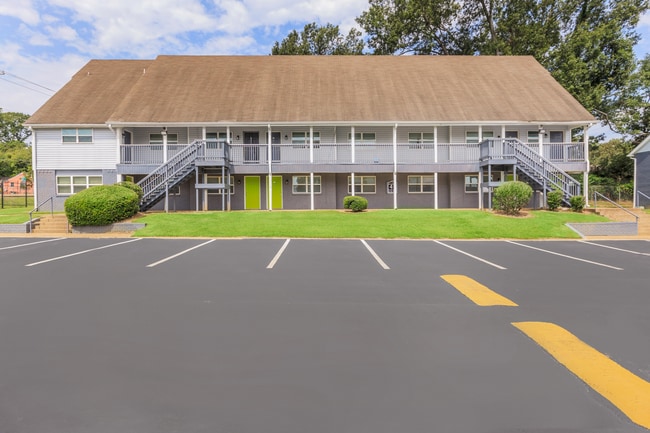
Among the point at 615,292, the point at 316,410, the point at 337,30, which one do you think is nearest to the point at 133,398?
the point at 316,410

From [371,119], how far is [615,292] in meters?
16.7

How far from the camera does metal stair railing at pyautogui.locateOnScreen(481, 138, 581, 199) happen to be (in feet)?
63.1

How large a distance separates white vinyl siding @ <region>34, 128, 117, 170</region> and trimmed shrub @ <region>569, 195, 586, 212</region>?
25816 millimetres

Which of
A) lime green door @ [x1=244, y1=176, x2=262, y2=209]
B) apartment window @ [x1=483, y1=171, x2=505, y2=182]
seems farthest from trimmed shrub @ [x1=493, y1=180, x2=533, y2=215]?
lime green door @ [x1=244, y1=176, x2=262, y2=209]

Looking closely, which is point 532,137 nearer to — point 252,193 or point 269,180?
point 269,180

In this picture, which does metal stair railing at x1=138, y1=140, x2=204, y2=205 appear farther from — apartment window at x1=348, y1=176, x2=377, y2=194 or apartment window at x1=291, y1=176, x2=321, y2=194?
apartment window at x1=348, y1=176, x2=377, y2=194

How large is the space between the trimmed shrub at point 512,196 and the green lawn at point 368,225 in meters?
0.70

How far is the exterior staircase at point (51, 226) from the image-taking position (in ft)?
55.7

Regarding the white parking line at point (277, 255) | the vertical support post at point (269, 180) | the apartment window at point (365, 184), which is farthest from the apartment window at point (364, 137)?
the white parking line at point (277, 255)

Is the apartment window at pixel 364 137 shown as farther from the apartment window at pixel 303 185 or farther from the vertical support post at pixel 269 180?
the vertical support post at pixel 269 180

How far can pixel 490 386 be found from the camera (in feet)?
10.3

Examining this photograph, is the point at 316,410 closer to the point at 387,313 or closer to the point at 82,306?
the point at 387,313

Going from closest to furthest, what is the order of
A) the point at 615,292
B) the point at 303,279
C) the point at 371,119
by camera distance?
the point at 615,292 → the point at 303,279 → the point at 371,119

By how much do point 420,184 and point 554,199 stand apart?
7439 millimetres
